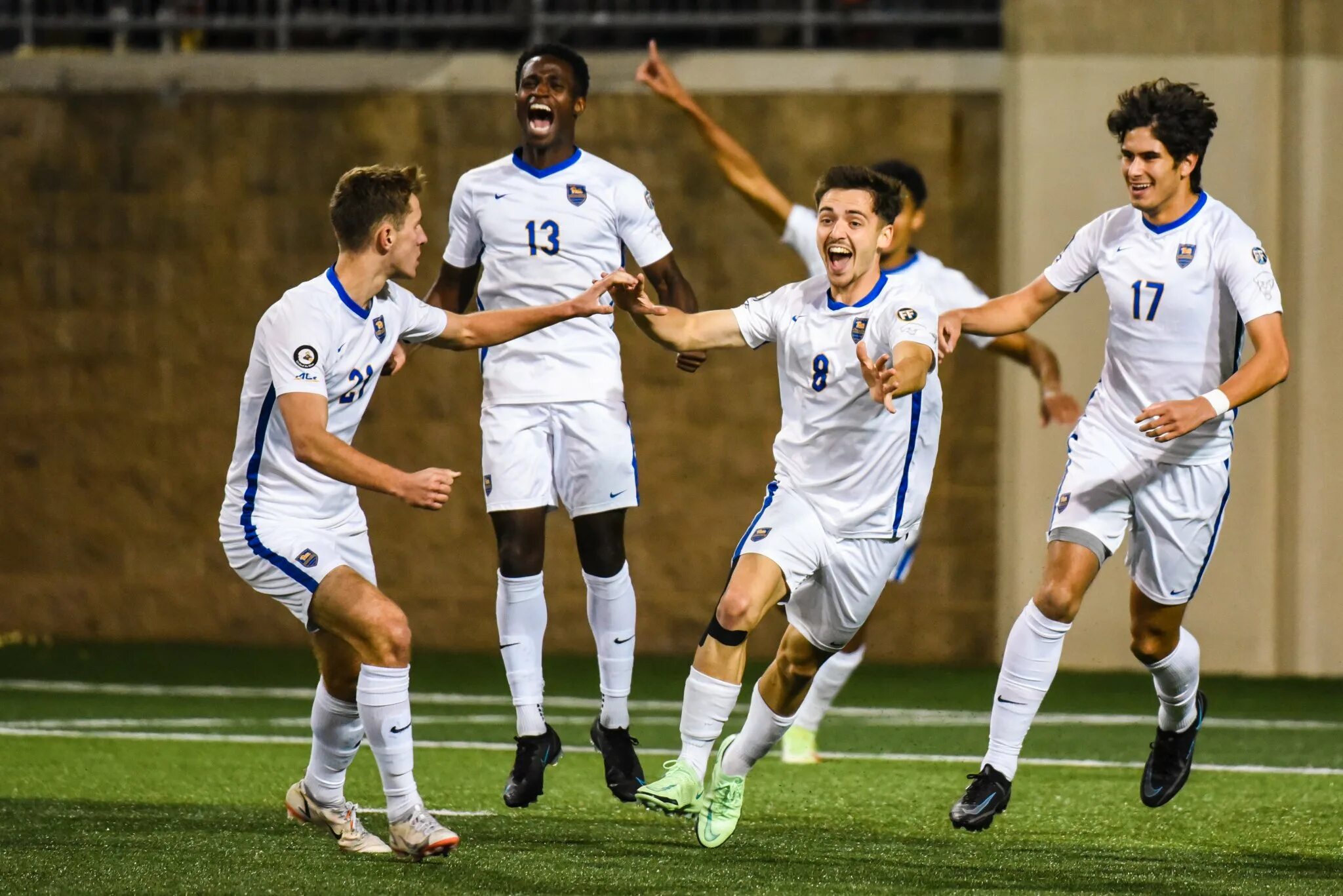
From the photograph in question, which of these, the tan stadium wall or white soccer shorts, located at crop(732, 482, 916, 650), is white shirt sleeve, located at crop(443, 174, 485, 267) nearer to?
white soccer shorts, located at crop(732, 482, 916, 650)

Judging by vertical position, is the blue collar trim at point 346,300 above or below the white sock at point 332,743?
above

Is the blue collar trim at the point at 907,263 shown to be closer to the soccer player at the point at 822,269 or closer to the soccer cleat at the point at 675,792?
the soccer player at the point at 822,269

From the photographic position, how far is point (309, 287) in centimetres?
577

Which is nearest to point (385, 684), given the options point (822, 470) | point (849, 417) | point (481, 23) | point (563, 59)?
point (822, 470)

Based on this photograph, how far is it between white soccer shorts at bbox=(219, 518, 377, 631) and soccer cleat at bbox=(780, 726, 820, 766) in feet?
10.2

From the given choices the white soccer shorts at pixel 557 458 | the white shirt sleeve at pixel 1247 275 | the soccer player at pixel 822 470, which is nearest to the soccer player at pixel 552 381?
the white soccer shorts at pixel 557 458

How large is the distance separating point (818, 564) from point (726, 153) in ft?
8.75

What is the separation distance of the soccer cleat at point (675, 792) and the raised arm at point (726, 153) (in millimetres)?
2844

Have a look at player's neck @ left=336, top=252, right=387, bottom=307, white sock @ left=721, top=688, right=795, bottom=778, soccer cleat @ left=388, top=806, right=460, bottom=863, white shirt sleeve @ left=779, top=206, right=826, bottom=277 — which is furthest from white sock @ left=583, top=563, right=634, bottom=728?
white shirt sleeve @ left=779, top=206, right=826, bottom=277

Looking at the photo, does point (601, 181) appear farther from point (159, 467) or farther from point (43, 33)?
point (43, 33)

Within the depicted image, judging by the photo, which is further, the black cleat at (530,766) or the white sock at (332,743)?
the black cleat at (530,766)

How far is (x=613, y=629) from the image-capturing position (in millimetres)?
6945

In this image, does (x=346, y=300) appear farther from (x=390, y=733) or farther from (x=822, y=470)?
(x=822, y=470)

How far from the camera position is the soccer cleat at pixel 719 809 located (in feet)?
19.3
